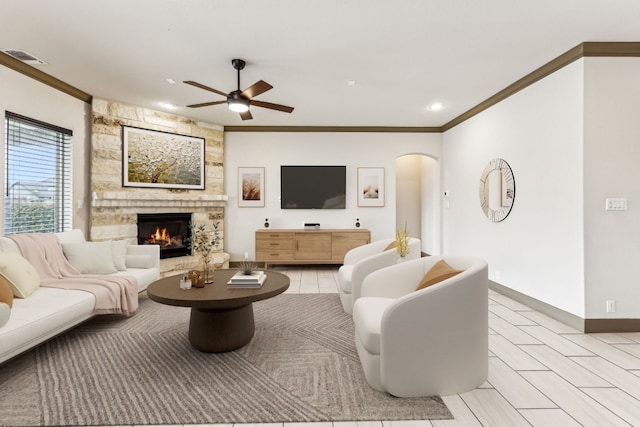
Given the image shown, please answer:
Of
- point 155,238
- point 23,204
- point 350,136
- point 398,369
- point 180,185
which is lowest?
point 398,369

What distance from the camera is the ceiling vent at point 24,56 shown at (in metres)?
3.37

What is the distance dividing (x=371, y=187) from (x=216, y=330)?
451cm

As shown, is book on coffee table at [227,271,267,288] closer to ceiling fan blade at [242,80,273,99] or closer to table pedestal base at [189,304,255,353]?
table pedestal base at [189,304,255,353]

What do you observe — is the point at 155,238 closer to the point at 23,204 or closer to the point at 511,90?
the point at 23,204

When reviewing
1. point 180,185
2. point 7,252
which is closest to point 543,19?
point 7,252

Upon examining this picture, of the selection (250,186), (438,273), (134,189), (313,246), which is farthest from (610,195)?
(134,189)

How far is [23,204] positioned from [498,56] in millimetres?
5487

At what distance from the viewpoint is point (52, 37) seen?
121 inches

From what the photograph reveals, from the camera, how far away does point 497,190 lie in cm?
448

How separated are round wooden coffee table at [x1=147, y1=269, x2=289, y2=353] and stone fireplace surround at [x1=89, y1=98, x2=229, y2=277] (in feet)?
9.17

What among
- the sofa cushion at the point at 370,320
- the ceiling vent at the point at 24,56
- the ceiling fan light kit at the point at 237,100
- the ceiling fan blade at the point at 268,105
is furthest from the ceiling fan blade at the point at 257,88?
the ceiling vent at the point at 24,56

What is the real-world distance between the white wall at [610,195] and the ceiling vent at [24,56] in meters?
5.53

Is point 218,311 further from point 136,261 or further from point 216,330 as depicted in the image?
point 136,261

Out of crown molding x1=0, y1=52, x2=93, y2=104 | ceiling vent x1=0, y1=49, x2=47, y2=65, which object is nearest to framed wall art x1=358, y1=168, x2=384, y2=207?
crown molding x1=0, y1=52, x2=93, y2=104
